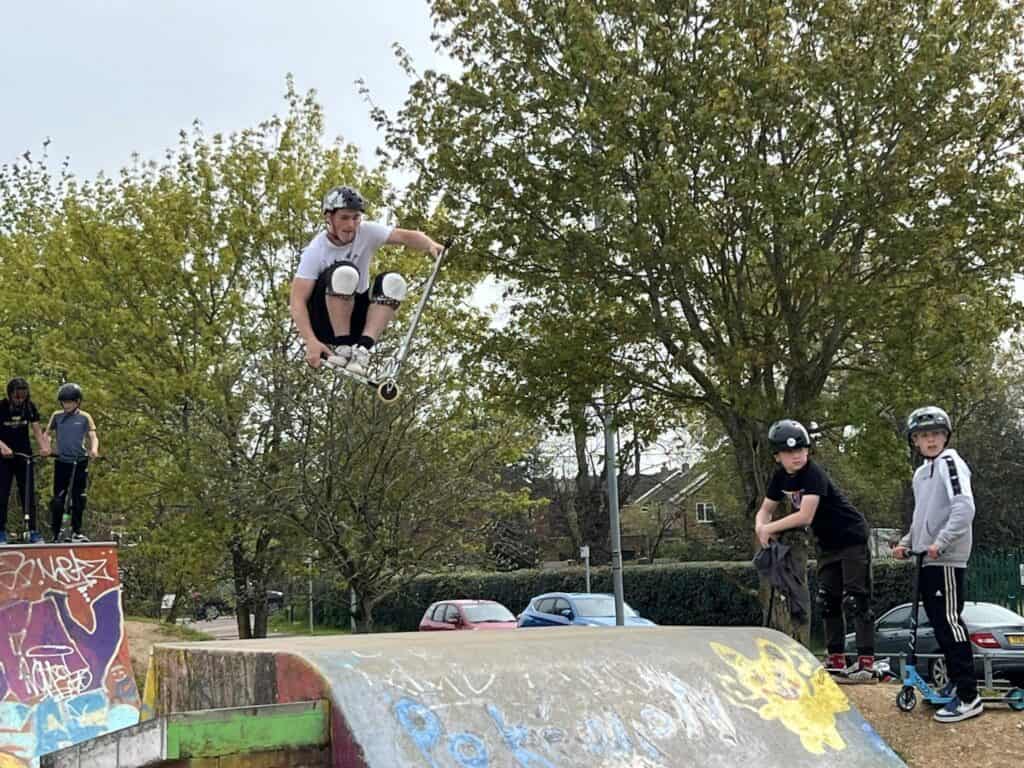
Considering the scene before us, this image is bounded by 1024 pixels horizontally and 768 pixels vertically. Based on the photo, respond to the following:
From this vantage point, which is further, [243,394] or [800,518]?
[243,394]

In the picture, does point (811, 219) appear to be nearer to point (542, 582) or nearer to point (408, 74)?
point (408, 74)

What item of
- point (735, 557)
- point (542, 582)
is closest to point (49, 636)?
point (542, 582)

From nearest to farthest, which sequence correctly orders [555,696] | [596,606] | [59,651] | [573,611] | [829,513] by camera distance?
[555,696] < [829,513] < [59,651] < [573,611] < [596,606]

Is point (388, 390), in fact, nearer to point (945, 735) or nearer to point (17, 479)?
point (945, 735)

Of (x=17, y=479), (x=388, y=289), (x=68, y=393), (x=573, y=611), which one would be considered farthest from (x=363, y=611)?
(x=388, y=289)

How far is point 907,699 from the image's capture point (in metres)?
7.30

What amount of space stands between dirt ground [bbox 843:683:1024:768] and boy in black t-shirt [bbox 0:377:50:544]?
8.58m

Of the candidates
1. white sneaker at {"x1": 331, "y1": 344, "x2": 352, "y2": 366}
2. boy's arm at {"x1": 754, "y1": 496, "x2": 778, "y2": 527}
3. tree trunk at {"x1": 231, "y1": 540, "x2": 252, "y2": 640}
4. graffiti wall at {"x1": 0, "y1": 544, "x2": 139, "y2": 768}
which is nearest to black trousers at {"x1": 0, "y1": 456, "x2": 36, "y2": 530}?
graffiti wall at {"x1": 0, "y1": 544, "x2": 139, "y2": 768}

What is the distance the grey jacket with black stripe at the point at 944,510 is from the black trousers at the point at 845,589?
0.54m

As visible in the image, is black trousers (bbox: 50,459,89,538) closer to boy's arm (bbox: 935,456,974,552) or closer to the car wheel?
the car wheel

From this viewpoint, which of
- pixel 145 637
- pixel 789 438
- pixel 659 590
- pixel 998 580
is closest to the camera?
pixel 789 438

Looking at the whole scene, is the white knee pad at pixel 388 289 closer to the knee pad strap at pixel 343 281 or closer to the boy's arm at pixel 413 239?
the knee pad strap at pixel 343 281

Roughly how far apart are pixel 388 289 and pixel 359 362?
555 mm

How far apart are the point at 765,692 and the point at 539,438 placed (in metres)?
16.8
